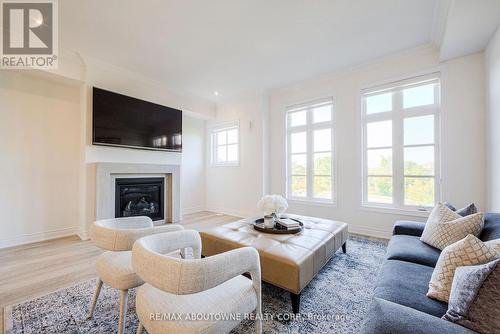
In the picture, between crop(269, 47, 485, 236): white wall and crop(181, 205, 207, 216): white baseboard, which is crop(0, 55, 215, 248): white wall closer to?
crop(181, 205, 207, 216): white baseboard

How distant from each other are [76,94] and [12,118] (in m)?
0.90

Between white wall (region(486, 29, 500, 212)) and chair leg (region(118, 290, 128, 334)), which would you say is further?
white wall (region(486, 29, 500, 212))

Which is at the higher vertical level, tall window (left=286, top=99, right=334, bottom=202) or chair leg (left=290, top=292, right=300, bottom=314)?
tall window (left=286, top=99, right=334, bottom=202)

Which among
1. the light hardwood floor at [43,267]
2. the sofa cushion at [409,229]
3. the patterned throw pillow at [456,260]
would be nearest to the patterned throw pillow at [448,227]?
the sofa cushion at [409,229]

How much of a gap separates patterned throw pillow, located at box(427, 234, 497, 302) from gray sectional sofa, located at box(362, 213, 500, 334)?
6 centimetres

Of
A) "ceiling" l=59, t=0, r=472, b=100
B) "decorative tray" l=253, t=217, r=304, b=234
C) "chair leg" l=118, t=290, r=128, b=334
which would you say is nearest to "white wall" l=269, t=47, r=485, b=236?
"ceiling" l=59, t=0, r=472, b=100

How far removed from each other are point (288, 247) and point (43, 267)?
273 cm

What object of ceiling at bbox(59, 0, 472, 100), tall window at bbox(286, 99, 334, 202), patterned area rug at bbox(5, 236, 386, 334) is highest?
ceiling at bbox(59, 0, 472, 100)

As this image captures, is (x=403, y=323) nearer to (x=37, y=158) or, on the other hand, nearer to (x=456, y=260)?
(x=456, y=260)

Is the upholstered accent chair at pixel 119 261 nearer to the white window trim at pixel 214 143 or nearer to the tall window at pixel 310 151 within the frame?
the tall window at pixel 310 151

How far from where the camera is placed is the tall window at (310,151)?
12.7ft

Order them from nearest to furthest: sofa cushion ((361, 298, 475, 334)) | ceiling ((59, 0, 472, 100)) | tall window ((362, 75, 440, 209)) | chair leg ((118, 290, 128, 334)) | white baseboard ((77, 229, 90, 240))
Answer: sofa cushion ((361, 298, 475, 334))
chair leg ((118, 290, 128, 334))
ceiling ((59, 0, 472, 100))
tall window ((362, 75, 440, 209))
white baseboard ((77, 229, 90, 240))

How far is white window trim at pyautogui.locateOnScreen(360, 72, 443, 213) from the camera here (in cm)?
291

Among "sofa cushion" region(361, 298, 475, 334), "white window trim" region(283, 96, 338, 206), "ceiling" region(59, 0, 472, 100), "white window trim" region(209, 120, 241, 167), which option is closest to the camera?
"sofa cushion" region(361, 298, 475, 334)
